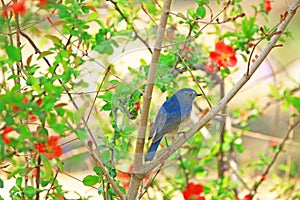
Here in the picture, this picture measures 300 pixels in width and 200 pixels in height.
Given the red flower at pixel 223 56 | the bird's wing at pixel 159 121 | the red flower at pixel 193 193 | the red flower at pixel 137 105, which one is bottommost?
the red flower at pixel 193 193

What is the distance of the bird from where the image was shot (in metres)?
1.06

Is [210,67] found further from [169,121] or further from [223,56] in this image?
[169,121]

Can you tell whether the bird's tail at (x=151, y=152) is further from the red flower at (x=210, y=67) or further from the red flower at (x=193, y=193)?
the red flower at (x=210, y=67)

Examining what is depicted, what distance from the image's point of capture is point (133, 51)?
3.76 ft

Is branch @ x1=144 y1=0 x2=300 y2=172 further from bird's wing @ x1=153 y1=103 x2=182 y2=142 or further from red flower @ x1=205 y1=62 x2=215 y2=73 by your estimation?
red flower @ x1=205 y1=62 x2=215 y2=73

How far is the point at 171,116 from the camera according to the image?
106cm

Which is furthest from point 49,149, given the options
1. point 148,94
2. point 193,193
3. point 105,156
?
point 193,193

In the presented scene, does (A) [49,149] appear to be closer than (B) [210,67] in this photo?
Yes

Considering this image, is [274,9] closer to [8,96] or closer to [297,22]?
[297,22]

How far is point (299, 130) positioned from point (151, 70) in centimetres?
214

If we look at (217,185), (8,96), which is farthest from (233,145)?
(8,96)

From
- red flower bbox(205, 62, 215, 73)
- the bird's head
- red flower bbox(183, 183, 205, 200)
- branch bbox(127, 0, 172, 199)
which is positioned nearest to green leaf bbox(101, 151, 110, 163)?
branch bbox(127, 0, 172, 199)

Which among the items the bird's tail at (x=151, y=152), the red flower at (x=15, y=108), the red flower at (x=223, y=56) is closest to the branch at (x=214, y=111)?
the bird's tail at (x=151, y=152)

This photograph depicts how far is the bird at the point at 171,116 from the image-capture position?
41.7 inches
